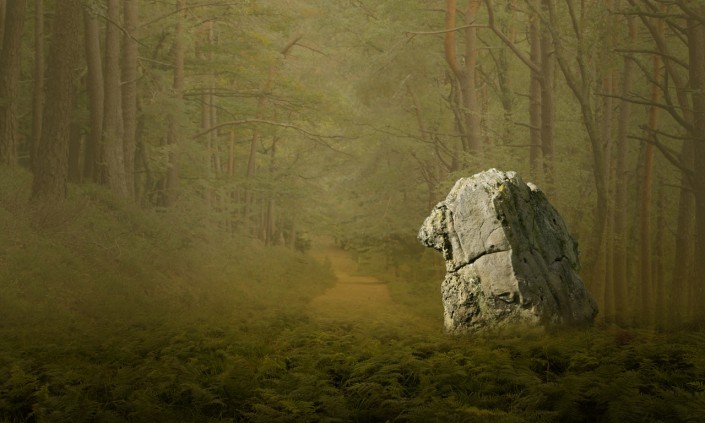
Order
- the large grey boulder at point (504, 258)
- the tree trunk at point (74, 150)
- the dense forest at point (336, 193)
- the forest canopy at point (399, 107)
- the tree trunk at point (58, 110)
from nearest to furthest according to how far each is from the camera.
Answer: the dense forest at point (336, 193), the large grey boulder at point (504, 258), the tree trunk at point (58, 110), the forest canopy at point (399, 107), the tree trunk at point (74, 150)

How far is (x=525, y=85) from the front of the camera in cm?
2912

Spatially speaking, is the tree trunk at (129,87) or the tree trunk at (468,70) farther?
the tree trunk at (468,70)

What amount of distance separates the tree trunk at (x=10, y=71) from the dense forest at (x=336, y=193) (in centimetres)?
8

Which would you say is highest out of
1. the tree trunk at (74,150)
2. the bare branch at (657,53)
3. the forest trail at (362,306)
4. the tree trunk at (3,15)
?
the tree trunk at (3,15)

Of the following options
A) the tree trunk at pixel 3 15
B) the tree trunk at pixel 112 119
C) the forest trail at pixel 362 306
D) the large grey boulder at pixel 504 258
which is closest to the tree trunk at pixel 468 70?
the forest trail at pixel 362 306

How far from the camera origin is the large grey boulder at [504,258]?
34.7 ft

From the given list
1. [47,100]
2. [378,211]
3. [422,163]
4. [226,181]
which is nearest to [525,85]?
[422,163]

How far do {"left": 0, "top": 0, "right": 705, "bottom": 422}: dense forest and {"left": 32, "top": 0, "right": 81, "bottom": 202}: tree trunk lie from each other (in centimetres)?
6

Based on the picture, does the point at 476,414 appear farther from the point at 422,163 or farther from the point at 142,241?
the point at 422,163

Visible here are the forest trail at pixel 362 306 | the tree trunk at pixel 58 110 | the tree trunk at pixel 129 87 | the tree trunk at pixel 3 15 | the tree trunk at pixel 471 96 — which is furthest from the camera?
the tree trunk at pixel 471 96

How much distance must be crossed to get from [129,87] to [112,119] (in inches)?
76.9

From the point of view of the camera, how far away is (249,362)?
725 cm

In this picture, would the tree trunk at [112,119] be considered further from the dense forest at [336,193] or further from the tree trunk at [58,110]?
the tree trunk at [58,110]

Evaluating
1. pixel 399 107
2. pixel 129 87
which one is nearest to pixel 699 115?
pixel 399 107
